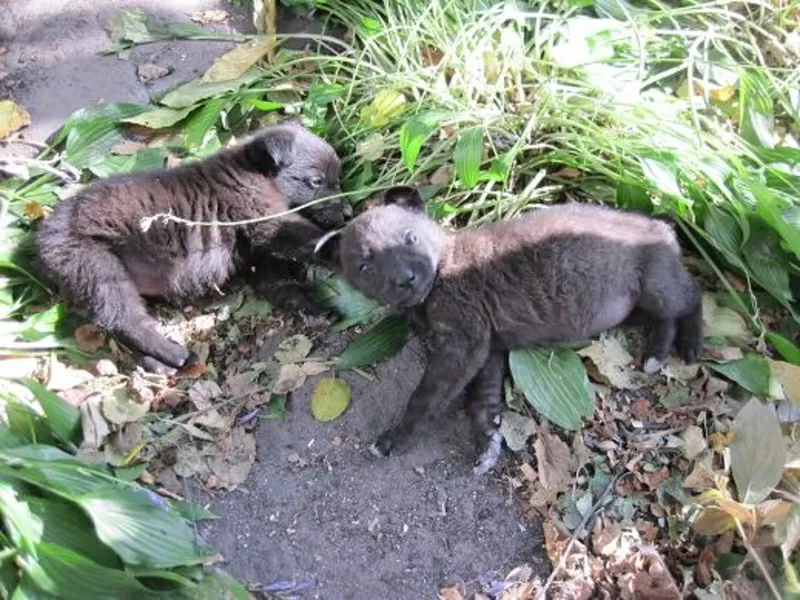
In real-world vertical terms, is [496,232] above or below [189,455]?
above

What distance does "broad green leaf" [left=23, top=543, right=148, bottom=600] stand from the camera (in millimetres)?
3357

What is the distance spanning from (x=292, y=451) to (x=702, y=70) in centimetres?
285

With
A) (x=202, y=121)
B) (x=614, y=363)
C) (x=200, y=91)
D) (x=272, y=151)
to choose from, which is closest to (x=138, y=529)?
(x=272, y=151)

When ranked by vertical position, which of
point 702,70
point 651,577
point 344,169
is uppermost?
point 702,70

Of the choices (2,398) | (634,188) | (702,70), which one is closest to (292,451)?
(2,398)

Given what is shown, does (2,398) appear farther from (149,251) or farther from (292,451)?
(292,451)

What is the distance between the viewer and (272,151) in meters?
4.57

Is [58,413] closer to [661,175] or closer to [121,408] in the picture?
[121,408]

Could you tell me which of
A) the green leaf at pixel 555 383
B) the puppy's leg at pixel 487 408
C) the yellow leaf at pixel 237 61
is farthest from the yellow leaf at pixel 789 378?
the yellow leaf at pixel 237 61

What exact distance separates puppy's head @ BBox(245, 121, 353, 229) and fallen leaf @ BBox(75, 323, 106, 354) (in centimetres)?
110

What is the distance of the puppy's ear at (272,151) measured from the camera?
4582 mm

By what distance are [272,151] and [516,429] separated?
179 cm

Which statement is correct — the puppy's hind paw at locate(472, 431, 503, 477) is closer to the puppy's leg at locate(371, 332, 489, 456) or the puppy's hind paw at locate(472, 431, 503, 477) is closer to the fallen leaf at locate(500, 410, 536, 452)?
the fallen leaf at locate(500, 410, 536, 452)

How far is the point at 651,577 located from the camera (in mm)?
3543
